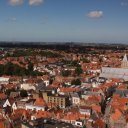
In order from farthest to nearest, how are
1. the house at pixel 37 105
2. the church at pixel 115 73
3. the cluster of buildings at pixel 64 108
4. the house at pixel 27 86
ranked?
the church at pixel 115 73
the house at pixel 27 86
the house at pixel 37 105
the cluster of buildings at pixel 64 108

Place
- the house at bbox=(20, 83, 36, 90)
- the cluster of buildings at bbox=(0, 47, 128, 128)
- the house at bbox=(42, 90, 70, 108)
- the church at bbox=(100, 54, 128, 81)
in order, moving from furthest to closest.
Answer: the church at bbox=(100, 54, 128, 81), the house at bbox=(20, 83, 36, 90), the house at bbox=(42, 90, 70, 108), the cluster of buildings at bbox=(0, 47, 128, 128)

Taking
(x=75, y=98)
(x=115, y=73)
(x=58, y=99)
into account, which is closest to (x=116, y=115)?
(x=58, y=99)

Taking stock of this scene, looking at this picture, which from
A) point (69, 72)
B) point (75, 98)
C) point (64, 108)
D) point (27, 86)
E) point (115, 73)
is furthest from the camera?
point (69, 72)

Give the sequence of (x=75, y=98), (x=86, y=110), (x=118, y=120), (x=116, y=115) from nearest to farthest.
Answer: (x=118, y=120) < (x=116, y=115) < (x=86, y=110) < (x=75, y=98)

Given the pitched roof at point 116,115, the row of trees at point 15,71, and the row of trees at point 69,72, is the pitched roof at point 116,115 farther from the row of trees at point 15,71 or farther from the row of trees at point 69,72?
the row of trees at point 15,71

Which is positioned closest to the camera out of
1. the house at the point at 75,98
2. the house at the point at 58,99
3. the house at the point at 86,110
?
the house at the point at 86,110

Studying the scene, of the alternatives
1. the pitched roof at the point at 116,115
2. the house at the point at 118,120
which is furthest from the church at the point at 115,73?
the house at the point at 118,120

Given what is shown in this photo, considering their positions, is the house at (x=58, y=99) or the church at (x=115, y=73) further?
the church at (x=115, y=73)

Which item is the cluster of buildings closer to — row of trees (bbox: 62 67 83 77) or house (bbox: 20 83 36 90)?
house (bbox: 20 83 36 90)

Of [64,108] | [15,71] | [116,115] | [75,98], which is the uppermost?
[116,115]

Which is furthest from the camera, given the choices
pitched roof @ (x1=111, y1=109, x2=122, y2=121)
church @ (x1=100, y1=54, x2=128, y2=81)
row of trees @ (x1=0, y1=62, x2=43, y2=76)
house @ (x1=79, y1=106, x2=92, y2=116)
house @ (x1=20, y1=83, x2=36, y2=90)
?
row of trees @ (x1=0, y1=62, x2=43, y2=76)

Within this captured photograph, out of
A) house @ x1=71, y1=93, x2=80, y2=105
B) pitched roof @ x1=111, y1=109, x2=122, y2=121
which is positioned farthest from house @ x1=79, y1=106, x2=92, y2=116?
house @ x1=71, y1=93, x2=80, y2=105

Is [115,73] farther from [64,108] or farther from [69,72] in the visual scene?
[64,108]
